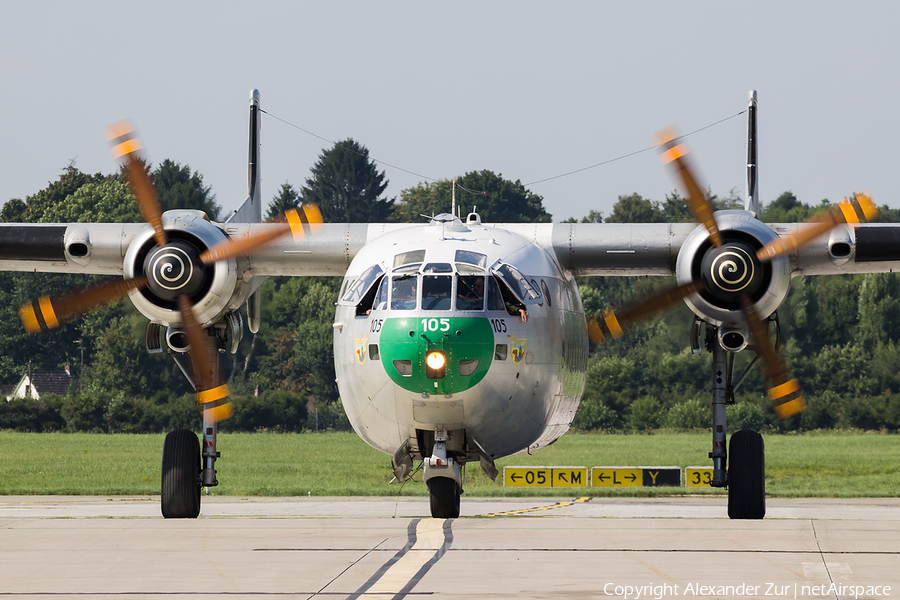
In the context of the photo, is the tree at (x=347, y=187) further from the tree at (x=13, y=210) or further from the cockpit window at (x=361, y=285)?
the cockpit window at (x=361, y=285)

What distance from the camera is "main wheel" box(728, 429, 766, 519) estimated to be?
16.1 m

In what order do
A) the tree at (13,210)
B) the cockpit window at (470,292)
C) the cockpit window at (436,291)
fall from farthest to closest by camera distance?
the tree at (13,210) → the cockpit window at (470,292) → the cockpit window at (436,291)

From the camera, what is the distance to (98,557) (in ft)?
32.7

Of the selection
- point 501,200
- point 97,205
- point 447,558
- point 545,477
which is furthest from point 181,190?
point 447,558

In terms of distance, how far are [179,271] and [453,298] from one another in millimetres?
4404

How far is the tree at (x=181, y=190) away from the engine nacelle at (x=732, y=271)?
173 feet

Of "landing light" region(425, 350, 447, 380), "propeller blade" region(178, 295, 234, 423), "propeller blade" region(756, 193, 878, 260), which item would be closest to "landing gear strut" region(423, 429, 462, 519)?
"landing light" region(425, 350, 447, 380)

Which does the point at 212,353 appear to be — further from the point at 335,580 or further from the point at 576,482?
the point at 576,482

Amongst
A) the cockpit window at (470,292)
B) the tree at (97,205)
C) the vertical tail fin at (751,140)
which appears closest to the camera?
the cockpit window at (470,292)

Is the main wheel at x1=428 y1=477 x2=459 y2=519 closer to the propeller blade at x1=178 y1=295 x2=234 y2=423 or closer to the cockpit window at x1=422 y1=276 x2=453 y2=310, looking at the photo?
the cockpit window at x1=422 y1=276 x2=453 y2=310

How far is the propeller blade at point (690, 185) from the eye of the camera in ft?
50.1

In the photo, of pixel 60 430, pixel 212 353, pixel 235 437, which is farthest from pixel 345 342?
pixel 60 430

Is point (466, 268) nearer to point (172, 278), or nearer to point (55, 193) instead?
point (172, 278)

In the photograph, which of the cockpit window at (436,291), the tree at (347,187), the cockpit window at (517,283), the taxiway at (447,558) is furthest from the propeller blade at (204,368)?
the tree at (347,187)
